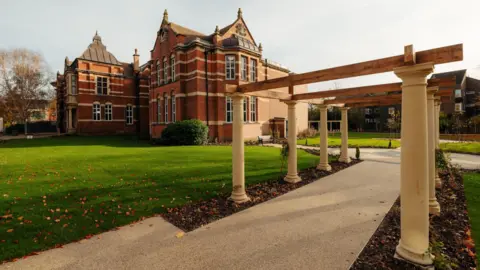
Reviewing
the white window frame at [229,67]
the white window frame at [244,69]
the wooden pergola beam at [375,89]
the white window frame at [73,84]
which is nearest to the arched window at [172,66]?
the white window frame at [229,67]

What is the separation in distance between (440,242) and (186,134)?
17.4 m

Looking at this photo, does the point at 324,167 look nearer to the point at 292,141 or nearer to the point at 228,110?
the point at 292,141

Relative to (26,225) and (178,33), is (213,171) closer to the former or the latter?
(26,225)

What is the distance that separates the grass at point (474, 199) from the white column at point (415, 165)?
3.02ft

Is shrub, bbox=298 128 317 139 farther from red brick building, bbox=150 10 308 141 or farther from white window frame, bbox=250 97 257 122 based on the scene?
white window frame, bbox=250 97 257 122

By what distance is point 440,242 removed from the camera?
12.5 ft

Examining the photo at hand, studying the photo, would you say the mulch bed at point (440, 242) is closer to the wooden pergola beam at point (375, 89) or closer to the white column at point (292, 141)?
the wooden pergola beam at point (375, 89)

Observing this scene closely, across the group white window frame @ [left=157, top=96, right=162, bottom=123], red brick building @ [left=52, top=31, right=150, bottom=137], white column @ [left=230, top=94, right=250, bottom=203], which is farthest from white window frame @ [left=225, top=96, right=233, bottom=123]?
white column @ [left=230, top=94, right=250, bottom=203]

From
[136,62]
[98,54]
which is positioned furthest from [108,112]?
[136,62]

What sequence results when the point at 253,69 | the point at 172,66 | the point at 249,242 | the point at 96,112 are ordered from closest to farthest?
1. the point at 249,242
2. the point at 253,69
3. the point at 172,66
4. the point at 96,112

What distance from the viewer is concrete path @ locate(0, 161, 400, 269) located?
3.46m

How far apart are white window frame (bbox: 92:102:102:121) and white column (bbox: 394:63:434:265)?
34.5 meters

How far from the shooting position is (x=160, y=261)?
3.51 m

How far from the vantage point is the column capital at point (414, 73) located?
323cm
